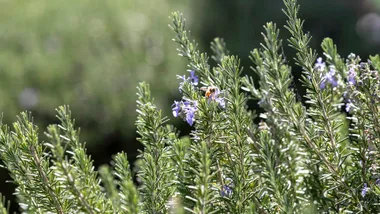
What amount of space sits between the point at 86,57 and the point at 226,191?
473cm

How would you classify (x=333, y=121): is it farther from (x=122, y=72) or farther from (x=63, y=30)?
(x=63, y=30)

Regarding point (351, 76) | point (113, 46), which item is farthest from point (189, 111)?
point (113, 46)

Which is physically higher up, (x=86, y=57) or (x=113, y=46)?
(x=113, y=46)

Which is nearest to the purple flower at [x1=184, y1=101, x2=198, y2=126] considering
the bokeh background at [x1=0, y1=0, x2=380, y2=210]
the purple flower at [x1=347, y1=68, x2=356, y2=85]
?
the purple flower at [x1=347, y1=68, x2=356, y2=85]

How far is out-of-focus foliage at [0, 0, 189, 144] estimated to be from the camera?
559cm

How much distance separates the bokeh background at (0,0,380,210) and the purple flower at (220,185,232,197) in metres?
3.77

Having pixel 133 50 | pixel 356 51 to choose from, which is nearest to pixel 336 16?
pixel 356 51

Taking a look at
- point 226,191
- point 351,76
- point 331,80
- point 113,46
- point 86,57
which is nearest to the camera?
point 226,191

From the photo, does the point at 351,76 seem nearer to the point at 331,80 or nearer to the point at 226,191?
the point at 331,80

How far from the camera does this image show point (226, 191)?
1449 mm

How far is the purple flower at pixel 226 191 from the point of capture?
143 cm

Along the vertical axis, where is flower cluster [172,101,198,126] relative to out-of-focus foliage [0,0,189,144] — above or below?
below

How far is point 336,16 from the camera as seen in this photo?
19.3 feet

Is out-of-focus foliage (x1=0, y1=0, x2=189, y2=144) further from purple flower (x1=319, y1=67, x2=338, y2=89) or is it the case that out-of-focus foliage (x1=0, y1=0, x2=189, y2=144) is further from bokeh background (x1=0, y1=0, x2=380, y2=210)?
purple flower (x1=319, y1=67, x2=338, y2=89)
